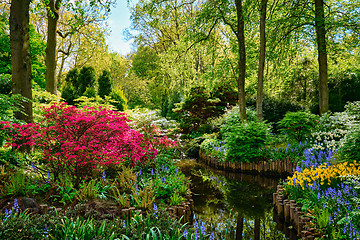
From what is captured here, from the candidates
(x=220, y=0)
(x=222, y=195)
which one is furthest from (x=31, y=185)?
(x=220, y=0)

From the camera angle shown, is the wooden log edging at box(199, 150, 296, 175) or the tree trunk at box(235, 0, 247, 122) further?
the tree trunk at box(235, 0, 247, 122)

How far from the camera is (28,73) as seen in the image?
6.67 meters

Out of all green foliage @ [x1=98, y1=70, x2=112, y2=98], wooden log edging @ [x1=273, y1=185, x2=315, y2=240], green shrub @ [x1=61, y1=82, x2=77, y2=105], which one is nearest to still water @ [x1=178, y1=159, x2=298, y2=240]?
wooden log edging @ [x1=273, y1=185, x2=315, y2=240]

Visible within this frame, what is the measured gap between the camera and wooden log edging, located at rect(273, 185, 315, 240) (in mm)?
3563

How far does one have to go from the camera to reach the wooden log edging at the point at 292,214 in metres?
3.56

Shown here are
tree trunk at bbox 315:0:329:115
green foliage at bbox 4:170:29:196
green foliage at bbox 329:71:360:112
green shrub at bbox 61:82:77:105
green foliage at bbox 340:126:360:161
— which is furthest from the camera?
green shrub at bbox 61:82:77:105

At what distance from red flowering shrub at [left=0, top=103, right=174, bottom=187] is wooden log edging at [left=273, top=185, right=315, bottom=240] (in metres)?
2.89

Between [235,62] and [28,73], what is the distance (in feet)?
30.4

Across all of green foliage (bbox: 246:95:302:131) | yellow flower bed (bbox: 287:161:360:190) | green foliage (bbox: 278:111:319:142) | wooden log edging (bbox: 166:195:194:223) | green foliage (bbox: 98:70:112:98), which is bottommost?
wooden log edging (bbox: 166:195:194:223)

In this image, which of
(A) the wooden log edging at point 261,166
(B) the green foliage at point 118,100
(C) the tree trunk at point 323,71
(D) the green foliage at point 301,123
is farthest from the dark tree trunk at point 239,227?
(B) the green foliage at point 118,100

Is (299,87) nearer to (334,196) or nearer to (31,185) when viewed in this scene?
(334,196)

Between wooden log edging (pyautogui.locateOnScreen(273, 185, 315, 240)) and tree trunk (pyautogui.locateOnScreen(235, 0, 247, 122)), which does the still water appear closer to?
wooden log edging (pyautogui.locateOnScreen(273, 185, 315, 240))

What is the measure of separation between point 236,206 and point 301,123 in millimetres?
4436

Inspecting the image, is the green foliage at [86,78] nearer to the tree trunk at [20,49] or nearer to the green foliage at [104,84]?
the green foliage at [104,84]
